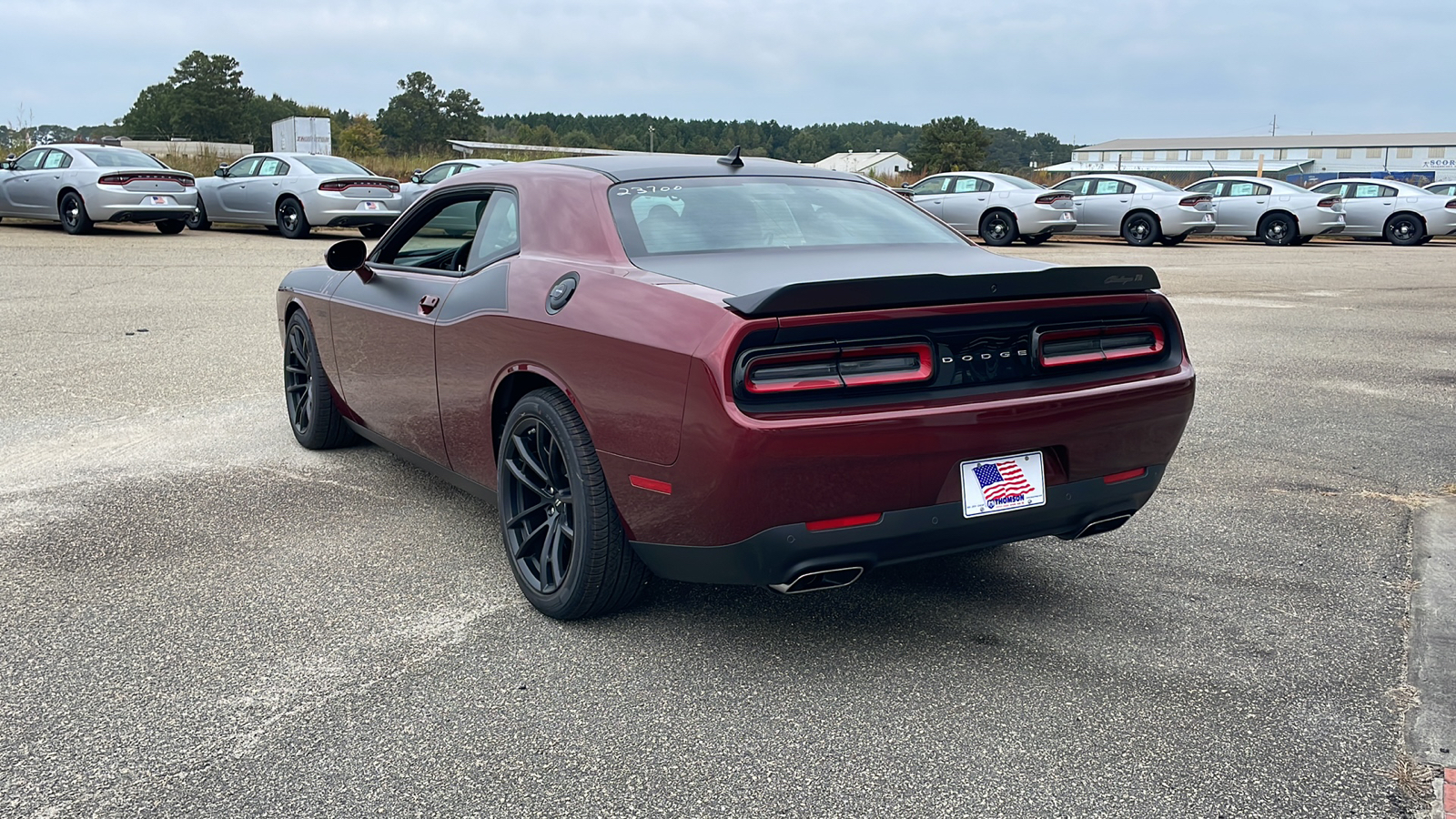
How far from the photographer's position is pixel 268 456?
577 centimetres

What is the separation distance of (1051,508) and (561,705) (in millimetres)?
1436

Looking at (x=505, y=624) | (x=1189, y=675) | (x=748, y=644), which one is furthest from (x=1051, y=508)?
(x=505, y=624)

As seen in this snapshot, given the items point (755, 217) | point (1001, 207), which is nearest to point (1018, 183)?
point (1001, 207)

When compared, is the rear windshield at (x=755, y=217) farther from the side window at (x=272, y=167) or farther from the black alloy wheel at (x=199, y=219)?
the black alloy wheel at (x=199, y=219)

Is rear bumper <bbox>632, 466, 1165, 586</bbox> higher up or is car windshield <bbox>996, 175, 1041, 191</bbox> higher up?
car windshield <bbox>996, 175, 1041, 191</bbox>

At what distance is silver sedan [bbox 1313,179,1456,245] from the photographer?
25.0 m

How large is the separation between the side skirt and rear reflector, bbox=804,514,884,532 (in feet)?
4.65

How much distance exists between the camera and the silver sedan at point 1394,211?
82.0 feet

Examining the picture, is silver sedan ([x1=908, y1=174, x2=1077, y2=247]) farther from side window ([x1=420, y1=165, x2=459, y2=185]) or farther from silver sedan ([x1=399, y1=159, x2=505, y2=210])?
side window ([x1=420, y1=165, x2=459, y2=185])

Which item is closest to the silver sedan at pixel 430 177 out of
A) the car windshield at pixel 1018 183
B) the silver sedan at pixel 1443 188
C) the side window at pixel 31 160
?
the side window at pixel 31 160

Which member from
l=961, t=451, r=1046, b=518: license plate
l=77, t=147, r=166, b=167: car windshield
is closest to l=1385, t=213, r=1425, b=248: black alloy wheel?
l=77, t=147, r=166, b=167: car windshield

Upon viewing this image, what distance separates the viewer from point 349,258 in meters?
4.89

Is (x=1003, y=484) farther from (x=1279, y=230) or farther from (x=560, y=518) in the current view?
(x=1279, y=230)

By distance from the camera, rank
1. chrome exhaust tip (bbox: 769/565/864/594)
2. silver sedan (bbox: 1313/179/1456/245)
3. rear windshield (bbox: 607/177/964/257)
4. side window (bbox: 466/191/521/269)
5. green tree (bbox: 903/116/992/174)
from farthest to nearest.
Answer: green tree (bbox: 903/116/992/174) < silver sedan (bbox: 1313/179/1456/245) < side window (bbox: 466/191/521/269) < rear windshield (bbox: 607/177/964/257) < chrome exhaust tip (bbox: 769/565/864/594)
